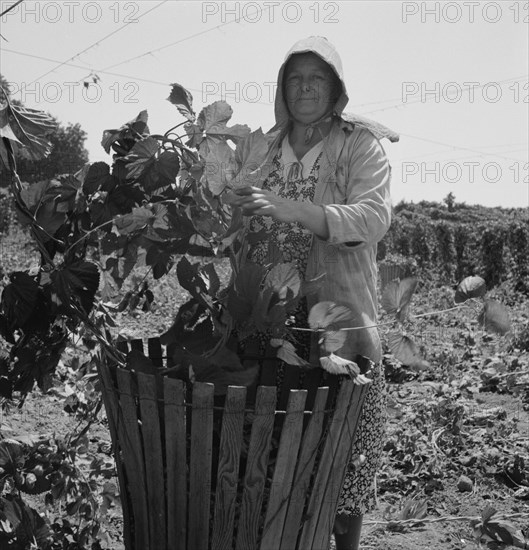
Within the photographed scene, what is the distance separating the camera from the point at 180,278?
4.75ft

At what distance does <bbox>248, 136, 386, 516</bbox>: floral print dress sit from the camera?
1.80m

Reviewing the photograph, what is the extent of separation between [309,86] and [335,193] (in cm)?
27

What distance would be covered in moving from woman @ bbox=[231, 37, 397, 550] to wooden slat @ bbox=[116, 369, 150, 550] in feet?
1.56

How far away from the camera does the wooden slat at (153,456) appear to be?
1.40 meters

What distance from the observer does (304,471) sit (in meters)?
1.45

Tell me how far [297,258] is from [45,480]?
906mm

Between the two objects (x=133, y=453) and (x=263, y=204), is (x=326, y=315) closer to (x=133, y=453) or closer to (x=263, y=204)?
(x=263, y=204)

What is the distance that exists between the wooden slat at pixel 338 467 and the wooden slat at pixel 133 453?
1.23ft

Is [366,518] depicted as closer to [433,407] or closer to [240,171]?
[433,407]

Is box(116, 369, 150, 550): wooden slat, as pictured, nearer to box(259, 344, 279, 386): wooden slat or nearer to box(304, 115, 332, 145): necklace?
box(259, 344, 279, 386): wooden slat

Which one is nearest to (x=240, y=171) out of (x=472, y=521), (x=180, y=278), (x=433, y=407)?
(x=180, y=278)

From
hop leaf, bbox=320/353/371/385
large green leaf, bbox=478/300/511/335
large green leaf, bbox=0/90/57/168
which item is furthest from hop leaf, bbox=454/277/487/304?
large green leaf, bbox=0/90/57/168

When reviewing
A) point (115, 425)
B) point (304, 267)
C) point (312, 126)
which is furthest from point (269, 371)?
point (312, 126)

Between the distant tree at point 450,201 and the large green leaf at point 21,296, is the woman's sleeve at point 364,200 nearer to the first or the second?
the large green leaf at point 21,296
